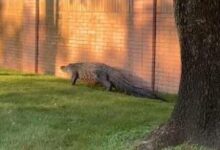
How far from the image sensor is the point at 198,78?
7.30m

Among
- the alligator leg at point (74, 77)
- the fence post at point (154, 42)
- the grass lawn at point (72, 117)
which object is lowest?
the grass lawn at point (72, 117)

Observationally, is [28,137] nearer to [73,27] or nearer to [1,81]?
[1,81]

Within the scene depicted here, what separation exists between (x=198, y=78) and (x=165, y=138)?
84 centimetres

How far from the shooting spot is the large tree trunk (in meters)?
7.13

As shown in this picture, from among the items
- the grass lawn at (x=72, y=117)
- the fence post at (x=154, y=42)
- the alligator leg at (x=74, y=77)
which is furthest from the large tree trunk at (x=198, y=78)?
the alligator leg at (x=74, y=77)

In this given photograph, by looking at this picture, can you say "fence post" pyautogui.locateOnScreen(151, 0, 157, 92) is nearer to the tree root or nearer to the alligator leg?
the alligator leg

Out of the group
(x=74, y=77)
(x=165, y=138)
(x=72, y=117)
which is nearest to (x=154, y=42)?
(x=74, y=77)

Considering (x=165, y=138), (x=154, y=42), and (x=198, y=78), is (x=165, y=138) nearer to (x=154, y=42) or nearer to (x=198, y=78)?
(x=198, y=78)

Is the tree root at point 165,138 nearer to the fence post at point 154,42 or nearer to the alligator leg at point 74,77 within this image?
the fence post at point 154,42

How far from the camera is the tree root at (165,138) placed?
24.6 ft

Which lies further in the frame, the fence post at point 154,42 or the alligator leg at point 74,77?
the alligator leg at point 74,77

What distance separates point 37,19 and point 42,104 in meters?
6.47

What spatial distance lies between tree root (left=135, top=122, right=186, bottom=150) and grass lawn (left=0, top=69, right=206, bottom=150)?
1.07ft

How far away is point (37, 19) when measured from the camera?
17.6 metres
